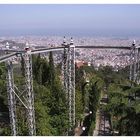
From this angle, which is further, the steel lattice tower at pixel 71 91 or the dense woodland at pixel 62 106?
the steel lattice tower at pixel 71 91

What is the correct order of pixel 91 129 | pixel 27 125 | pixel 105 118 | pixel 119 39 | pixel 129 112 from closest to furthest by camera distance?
pixel 129 112
pixel 27 125
pixel 91 129
pixel 105 118
pixel 119 39

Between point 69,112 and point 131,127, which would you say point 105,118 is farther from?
point 131,127

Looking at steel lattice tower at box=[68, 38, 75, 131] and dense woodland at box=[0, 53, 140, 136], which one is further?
steel lattice tower at box=[68, 38, 75, 131]

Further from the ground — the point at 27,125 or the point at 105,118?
the point at 27,125

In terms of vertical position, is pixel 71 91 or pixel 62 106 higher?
pixel 71 91

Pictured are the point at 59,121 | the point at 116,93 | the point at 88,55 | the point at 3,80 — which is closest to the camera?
the point at 116,93

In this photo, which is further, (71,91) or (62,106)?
(71,91)

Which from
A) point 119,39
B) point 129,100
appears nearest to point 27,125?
point 129,100

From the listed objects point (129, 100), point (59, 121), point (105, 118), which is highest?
point (129, 100)

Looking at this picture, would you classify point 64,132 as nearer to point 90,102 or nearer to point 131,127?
point 90,102

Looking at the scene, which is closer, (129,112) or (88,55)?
(129,112)
